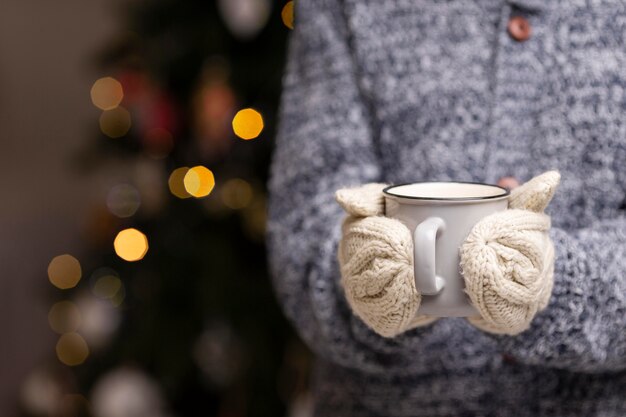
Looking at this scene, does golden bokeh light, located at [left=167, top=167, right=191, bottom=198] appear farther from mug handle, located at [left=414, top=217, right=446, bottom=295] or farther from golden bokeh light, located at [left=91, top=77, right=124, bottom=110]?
mug handle, located at [left=414, top=217, right=446, bottom=295]

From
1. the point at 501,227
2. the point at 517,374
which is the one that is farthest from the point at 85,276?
the point at 501,227

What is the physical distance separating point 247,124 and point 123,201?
1.08 ft

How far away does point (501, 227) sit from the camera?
23.1 inches

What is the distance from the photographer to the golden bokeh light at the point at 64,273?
76.9 inches

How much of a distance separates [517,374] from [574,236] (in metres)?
0.16

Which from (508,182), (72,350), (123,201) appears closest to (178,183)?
(123,201)

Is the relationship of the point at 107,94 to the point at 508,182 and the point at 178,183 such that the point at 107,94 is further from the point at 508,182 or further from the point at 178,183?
the point at 508,182

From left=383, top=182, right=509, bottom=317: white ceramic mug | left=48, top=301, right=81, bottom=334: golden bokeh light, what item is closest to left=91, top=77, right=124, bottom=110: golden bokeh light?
left=48, top=301, right=81, bottom=334: golden bokeh light

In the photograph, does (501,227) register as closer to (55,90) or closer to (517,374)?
(517,374)

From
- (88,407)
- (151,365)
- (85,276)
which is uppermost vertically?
(85,276)

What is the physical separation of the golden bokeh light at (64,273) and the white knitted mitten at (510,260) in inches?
59.1

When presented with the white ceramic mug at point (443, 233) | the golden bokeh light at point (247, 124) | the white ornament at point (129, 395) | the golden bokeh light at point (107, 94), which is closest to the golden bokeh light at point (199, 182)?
the golden bokeh light at point (247, 124)

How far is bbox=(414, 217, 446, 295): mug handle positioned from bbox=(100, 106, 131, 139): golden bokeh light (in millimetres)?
1250

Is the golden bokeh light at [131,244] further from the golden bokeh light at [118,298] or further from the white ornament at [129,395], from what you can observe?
the white ornament at [129,395]
